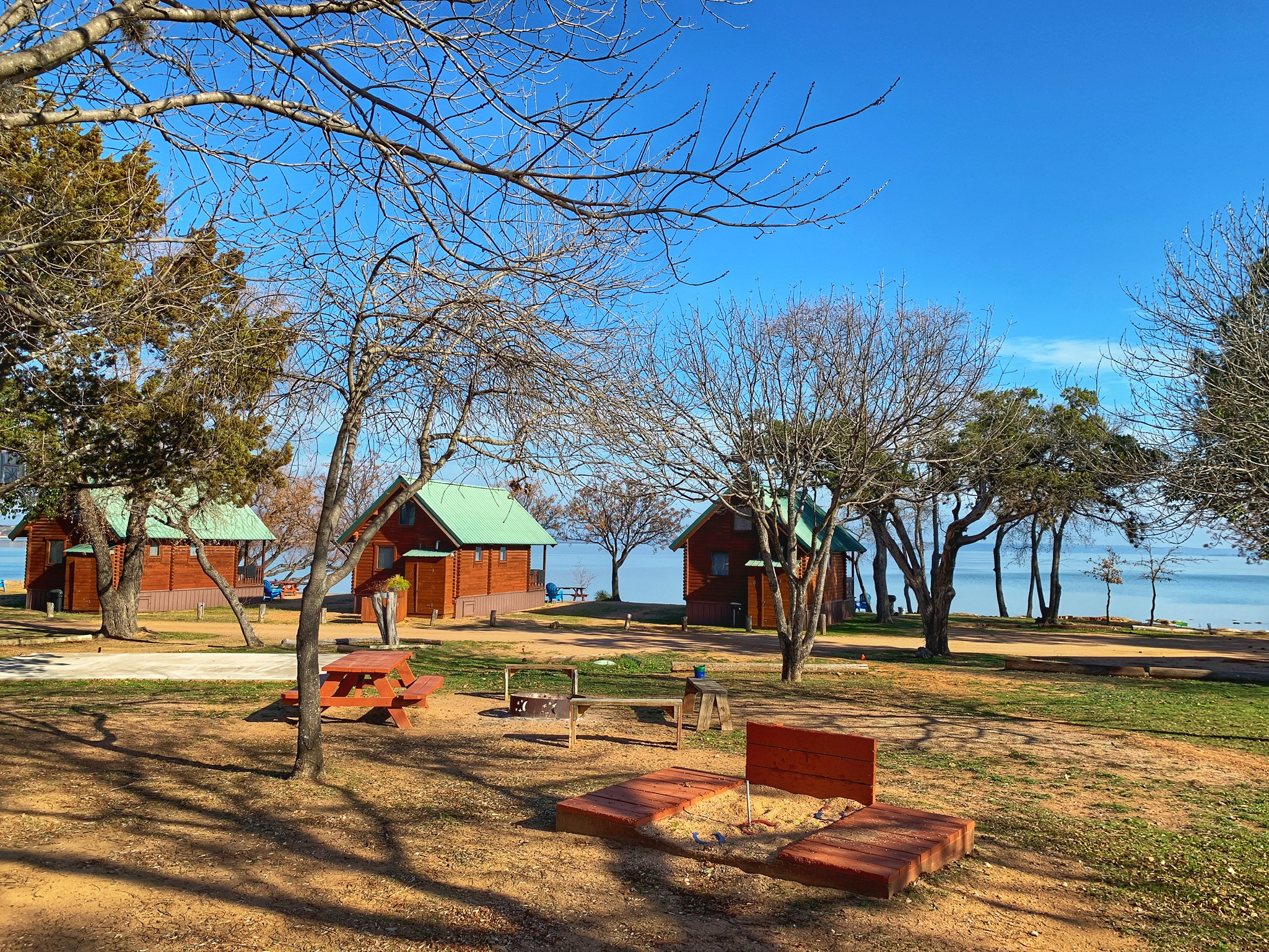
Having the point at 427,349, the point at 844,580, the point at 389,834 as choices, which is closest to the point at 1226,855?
the point at 389,834

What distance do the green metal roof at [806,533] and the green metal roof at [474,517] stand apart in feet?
26.1

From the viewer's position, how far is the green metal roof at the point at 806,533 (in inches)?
1460

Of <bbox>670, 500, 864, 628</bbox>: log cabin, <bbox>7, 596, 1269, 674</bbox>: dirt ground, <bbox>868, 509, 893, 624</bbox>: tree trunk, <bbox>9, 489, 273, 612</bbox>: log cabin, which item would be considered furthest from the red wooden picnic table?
<bbox>868, 509, 893, 624</bbox>: tree trunk

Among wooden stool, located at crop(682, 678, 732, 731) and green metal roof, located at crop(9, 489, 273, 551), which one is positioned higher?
green metal roof, located at crop(9, 489, 273, 551)

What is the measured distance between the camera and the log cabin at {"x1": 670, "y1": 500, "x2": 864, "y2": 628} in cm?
3831

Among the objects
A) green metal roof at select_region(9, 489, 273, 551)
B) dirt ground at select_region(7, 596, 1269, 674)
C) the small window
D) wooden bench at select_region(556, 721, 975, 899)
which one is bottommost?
dirt ground at select_region(7, 596, 1269, 674)

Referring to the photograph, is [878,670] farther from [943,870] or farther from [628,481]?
[943,870]

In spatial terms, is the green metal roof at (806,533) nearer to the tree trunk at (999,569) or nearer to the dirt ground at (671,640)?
the dirt ground at (671,640)

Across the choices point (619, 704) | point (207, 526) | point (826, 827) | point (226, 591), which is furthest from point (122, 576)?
point (826, 827)

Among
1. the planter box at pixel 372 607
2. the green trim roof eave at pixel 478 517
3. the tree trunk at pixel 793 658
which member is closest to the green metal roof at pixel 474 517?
the green trim roof eave at pixel 478 517

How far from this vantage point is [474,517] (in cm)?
4219

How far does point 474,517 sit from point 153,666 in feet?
82.6

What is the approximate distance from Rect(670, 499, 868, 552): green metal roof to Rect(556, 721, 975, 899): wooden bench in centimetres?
2877

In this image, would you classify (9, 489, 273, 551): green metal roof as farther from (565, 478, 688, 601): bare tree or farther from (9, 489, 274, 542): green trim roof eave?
(565, 478, 688, 601): bare tree
